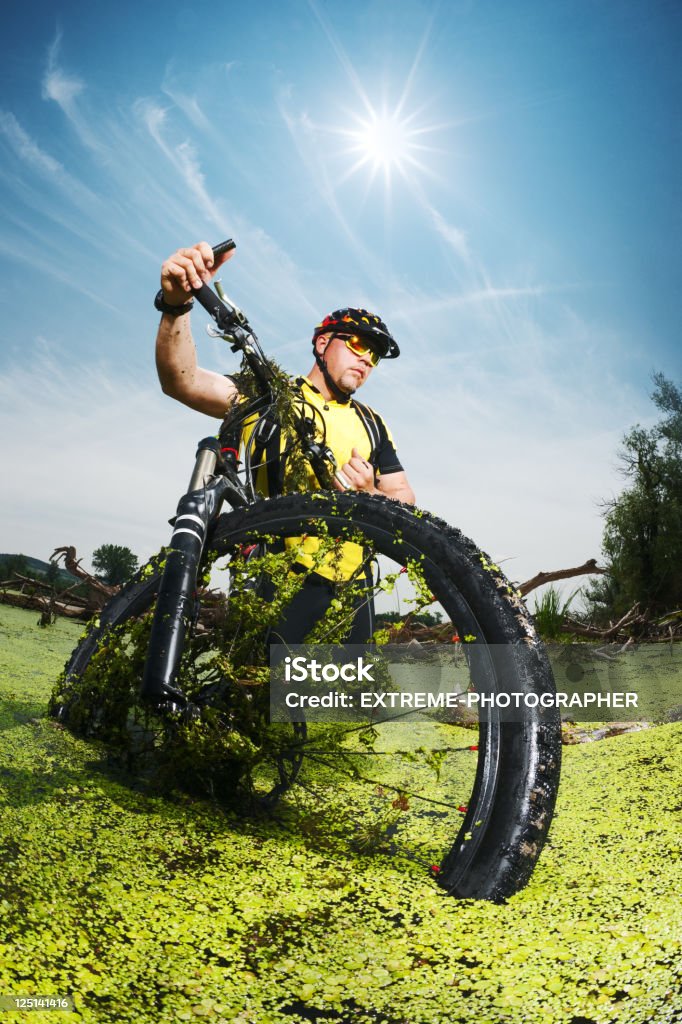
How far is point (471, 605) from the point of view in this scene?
1352 millimetres

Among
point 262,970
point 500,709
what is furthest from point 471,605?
point 262,970

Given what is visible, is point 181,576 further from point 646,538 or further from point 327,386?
point 646,538

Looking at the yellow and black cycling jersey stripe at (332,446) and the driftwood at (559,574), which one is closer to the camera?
the yellow and black cycling jersey stripe at (332,446)

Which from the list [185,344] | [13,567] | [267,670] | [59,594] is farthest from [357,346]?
[13,567]

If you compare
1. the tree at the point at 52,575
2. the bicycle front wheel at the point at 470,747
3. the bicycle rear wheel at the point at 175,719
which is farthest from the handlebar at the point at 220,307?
the tree at the point at 52,575

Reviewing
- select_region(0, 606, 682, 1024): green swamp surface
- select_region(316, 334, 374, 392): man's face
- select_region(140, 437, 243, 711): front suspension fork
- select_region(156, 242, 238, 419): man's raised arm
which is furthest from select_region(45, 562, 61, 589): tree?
select_region(0, 606, 682, 1024): green swamp surface

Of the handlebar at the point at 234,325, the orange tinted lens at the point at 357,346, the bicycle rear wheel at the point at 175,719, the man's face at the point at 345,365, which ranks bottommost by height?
the bicycle rear wheel at the point at 175,719

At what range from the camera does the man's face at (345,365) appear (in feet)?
8.86

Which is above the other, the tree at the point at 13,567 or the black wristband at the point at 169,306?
the black wristband at the point at 169,306

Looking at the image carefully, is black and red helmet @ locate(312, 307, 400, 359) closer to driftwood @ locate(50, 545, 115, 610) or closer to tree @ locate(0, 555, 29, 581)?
driftwood @ locate(50, 545, 115, 610)

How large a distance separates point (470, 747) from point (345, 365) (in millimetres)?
1704

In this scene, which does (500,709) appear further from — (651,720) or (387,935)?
(651,720)

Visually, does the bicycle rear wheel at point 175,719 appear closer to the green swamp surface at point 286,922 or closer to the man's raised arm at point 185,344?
the green swamp surface at point 286,922

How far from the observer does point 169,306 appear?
208cm
